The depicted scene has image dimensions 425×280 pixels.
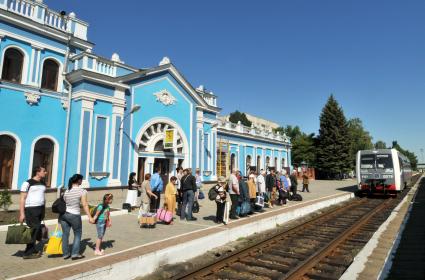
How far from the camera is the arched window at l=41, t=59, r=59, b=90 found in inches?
581

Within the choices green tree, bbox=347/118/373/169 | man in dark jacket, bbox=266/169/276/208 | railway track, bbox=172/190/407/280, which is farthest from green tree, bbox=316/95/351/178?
railway track, bbox=172/190/407/280

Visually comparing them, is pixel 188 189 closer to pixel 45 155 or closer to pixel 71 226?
pixel 71 226

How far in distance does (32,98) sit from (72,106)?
6.16 ft

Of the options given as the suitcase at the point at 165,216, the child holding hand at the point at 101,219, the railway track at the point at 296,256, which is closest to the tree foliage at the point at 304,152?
the railway track at the point at 296,256

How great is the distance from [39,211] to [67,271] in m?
1.59

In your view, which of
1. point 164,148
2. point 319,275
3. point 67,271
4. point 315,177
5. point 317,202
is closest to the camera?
point 67,271

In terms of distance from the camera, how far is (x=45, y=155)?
14.4m

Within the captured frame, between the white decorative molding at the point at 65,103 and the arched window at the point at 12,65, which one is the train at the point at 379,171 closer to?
the white decorative molding at the point at 65,103

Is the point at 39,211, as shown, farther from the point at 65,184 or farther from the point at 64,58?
the point at 64,58

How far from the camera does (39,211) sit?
230 inches

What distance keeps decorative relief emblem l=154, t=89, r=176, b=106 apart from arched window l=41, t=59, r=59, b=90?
560 centimetres

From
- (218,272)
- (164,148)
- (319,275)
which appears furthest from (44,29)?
(319,275)

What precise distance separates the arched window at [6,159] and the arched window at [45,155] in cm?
93

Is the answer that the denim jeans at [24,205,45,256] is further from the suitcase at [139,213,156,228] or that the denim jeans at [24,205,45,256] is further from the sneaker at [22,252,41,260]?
the suitcase at [139,213,156,228]
